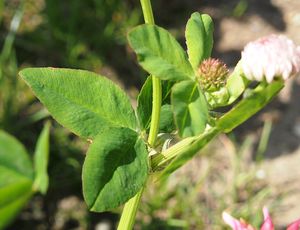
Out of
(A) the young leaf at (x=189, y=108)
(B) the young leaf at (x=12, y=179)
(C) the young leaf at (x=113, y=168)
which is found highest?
(A) the young leaf at (x=189, y=108)

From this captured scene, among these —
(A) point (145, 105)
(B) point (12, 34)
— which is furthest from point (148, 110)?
(B) point (12, 34)

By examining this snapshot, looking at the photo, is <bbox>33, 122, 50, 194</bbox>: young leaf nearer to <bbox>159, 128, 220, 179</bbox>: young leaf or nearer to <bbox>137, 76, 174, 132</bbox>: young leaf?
<bbox>137, 76, 174, 132</bbox>: young leaf

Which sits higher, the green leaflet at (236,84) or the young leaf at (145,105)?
the green leaflet at (236,84)

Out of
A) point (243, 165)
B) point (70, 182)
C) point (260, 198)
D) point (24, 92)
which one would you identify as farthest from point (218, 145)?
point (24, 92)

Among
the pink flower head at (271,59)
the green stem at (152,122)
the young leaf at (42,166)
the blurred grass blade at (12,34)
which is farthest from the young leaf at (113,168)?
the blurred grass blade at (12,34)

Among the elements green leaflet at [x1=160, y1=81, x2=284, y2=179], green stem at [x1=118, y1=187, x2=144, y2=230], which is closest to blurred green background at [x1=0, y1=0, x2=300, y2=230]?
green stem at [x1=118, y1=187, x2=144, y2=230]

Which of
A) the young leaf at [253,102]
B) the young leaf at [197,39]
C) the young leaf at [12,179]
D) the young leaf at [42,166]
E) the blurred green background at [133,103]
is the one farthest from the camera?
the blurred green background at [133,103]

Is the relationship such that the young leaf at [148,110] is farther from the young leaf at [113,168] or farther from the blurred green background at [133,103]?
the blurred green background at [133,103]

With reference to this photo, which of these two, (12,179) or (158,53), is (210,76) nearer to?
(158,53)
